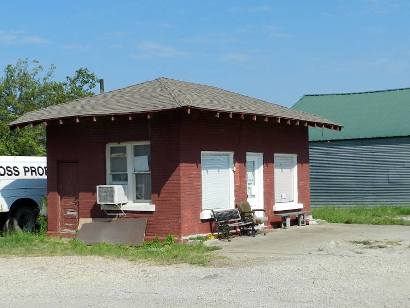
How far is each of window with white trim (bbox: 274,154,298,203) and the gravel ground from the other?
4.71m

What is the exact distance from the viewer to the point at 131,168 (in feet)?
54.0

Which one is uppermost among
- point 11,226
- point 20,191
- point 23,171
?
point 23,171

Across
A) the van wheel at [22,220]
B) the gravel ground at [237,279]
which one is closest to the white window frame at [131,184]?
the gravel ground at [237,279]

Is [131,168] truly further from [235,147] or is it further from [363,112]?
A: [363,112]

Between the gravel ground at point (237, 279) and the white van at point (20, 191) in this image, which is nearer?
the gravel ground at point (237, 279)

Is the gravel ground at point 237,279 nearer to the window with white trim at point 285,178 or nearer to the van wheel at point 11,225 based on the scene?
the window with white trim at point 285,178

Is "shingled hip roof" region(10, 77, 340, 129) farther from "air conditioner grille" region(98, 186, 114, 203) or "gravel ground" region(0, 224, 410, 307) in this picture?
"gravel ground" region(0, 224, 410, 307)

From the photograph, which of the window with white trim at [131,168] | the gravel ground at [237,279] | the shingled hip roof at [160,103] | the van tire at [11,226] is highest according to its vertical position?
the shingled hip roof at [160,103]

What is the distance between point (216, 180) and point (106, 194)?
9.28 feet

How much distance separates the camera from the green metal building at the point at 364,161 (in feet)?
92.6

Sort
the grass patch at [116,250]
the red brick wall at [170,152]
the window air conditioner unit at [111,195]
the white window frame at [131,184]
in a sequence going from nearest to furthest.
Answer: the grass patch at [116,250] → the red brick wall at [170,152] → the window air conditioner unit at [111,195] → the white window frame at [131,184]

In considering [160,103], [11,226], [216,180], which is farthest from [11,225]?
[160,103]

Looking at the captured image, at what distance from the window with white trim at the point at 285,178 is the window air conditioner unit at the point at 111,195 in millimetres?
5237

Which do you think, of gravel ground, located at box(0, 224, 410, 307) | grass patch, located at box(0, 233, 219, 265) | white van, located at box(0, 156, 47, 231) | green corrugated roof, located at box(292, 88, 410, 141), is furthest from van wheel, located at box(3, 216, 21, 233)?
green corrugated roof, located at box(292, 88, 410, 141)
